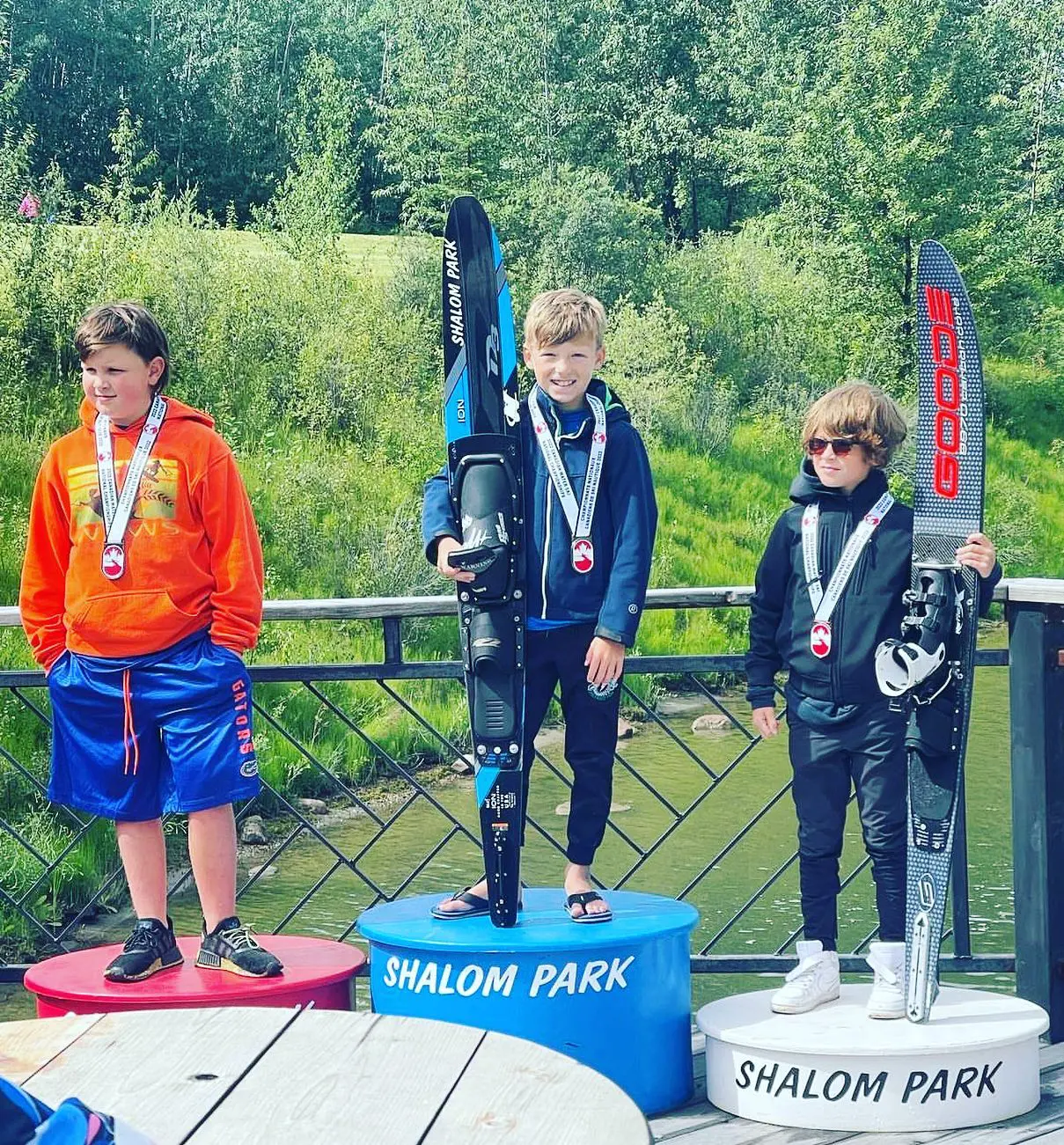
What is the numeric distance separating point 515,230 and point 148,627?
19725 millimetres

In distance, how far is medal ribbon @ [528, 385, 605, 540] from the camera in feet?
9.48

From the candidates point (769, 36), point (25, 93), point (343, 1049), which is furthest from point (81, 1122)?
point (769, 36)

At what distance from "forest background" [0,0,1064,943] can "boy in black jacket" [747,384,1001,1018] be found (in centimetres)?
481

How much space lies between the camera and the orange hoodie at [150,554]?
9.16 feet

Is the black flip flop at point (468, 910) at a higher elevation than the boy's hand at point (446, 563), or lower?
lower

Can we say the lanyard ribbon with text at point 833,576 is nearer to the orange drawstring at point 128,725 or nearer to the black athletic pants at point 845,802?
the black athletic pants at point 845,802

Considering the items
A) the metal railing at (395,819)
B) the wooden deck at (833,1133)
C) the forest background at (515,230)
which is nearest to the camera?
the wooden deck at (833,1133)

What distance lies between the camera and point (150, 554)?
9.16 feet

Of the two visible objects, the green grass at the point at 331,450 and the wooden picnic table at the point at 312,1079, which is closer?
the wooden picnic table at the point at 312,1079

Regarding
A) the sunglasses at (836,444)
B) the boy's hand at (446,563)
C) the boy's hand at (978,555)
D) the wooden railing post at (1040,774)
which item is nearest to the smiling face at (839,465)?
the sunglasses at (836,444)

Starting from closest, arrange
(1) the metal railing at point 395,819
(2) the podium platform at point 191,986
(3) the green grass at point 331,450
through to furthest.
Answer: (2) the podium platform at point 191,986, (1) the metal railing at point 395,819, (3) the green grass at point 331,450

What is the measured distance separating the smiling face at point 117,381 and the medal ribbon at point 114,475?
0.03 metres

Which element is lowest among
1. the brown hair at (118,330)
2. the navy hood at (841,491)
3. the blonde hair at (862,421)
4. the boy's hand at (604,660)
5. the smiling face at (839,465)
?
the boy's hand at (604,660)

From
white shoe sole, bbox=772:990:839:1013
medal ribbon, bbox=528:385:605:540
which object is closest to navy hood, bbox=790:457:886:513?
medal ribbon, bbox=528:385:605:540
